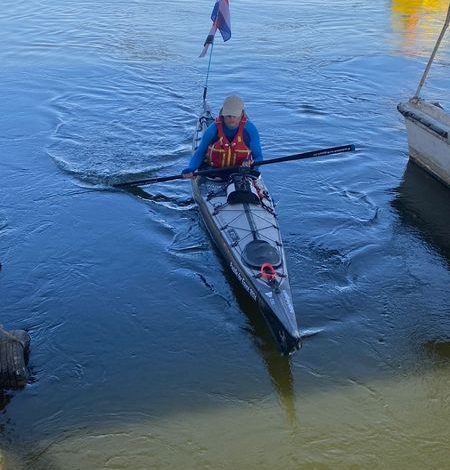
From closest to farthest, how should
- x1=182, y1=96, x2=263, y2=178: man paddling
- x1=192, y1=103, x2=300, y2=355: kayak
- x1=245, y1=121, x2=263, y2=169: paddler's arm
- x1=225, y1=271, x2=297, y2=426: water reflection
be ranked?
x1=225, y1=271, x2=297, y2=426: water reflection, x1=192, y1=103, x2=300, y2=355: kayak, x1=182, y1=96, x2=263, y2=178: man paddling, x1=245, y1=121, x2=263, y2=169: paddler's arm

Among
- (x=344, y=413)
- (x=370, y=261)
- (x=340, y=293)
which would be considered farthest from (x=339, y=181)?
(x=344, y=413)

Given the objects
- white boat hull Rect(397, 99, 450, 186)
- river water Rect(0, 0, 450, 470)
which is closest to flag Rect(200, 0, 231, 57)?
river water Rect(0, 0, 450, 470)

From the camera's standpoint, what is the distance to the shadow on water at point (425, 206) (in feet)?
29.1

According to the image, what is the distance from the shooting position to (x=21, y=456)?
5.25 meters

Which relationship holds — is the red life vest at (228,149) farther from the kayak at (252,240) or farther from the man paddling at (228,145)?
the kayak at (252,240)

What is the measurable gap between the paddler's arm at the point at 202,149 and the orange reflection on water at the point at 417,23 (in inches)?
448

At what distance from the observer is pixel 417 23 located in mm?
20594

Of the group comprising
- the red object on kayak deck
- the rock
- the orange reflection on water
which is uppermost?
the red object on kayak deck

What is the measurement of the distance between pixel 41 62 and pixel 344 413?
14.0 meters

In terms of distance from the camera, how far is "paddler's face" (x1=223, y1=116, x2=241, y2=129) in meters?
8.00

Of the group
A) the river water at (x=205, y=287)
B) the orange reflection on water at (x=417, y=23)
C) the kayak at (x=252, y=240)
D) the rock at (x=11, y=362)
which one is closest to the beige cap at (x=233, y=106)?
the kayak at (x=252, y=240)

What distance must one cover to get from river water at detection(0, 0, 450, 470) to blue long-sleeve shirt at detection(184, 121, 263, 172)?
1052 mm

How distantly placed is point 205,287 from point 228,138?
213 centimetres

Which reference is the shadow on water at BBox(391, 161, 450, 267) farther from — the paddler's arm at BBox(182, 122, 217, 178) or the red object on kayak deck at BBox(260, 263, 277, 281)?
the paddler's arm at BBox(182, 122, 217, 178)
